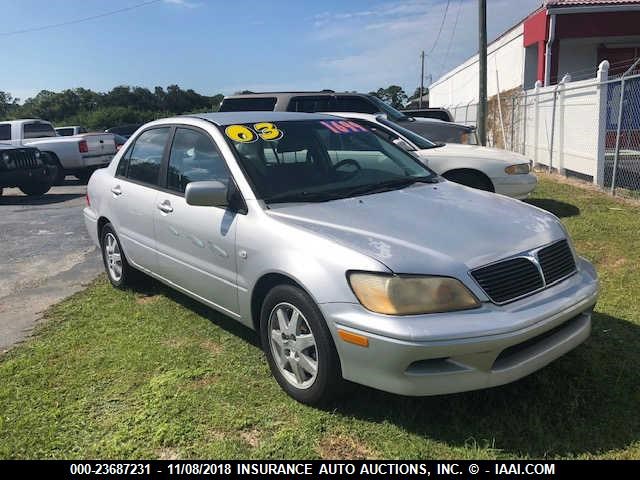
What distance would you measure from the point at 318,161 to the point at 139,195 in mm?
1621

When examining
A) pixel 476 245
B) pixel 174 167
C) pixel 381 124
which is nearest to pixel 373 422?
pixel 476 245

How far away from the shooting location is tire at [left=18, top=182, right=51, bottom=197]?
1313 centimetres

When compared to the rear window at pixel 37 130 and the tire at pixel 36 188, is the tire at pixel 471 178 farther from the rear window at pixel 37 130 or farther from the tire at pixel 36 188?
the rear window at pixel 37 130

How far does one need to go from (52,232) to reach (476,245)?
7426 mm

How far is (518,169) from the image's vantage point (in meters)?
7.64

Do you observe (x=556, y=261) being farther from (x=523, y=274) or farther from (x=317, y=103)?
(x=317, y=103)

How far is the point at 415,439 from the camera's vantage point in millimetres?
2803

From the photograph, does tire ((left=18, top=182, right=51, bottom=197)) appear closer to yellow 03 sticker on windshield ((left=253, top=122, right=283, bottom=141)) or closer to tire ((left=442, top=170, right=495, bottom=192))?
tire ((left=442, top=170, right=495, bottom=192))

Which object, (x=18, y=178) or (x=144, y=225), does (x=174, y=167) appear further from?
A: (x=18, y=178)

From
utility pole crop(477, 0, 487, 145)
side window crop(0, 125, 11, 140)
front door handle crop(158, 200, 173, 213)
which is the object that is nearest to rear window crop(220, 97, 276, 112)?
front door handle crop(158, 200, 173, 213)

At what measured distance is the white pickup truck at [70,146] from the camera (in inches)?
587

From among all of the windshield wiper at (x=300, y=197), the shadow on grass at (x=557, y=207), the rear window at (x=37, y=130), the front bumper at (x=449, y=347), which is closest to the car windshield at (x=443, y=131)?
the shadow on grass at (x=557, y=207)

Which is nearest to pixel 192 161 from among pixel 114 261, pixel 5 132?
pixel 114 261

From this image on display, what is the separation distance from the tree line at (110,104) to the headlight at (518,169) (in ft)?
180
